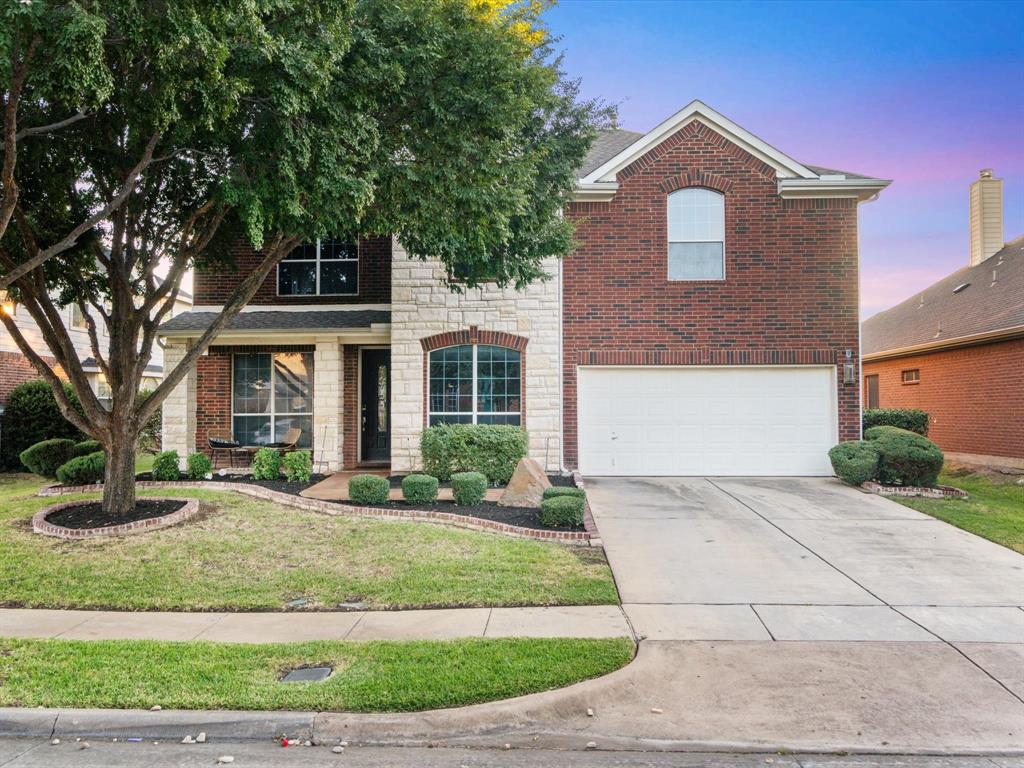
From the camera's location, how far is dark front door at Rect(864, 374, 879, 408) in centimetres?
2223

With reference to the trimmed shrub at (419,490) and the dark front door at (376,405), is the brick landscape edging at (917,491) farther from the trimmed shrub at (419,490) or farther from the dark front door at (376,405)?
the dark front door at (376,405)

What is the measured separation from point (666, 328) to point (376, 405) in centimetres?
699

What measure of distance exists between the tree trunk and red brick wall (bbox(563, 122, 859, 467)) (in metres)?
8.01

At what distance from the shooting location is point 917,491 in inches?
455

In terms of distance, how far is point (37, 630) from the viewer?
577 cm

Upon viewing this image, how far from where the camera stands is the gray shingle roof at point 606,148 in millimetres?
14500

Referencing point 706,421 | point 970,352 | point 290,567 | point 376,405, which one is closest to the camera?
point 290,567

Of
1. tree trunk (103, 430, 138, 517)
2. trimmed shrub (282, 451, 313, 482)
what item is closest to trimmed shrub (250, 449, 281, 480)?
trimmed shrub (282, 451, 313, 482)

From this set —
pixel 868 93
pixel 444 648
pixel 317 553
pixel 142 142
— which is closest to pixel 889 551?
pixel 444 648

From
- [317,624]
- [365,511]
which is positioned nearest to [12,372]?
[365,511]

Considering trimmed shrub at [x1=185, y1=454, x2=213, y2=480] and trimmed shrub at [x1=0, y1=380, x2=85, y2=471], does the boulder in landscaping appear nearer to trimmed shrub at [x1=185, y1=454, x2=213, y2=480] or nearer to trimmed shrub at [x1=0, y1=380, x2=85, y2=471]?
trimmed shrub at [x1=185, y1=454, x2=213, y2=480]

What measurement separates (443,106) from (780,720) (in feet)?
25.7

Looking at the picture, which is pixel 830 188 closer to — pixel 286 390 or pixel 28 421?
pixel 286 390

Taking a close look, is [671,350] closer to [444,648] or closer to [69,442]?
[444,648]
